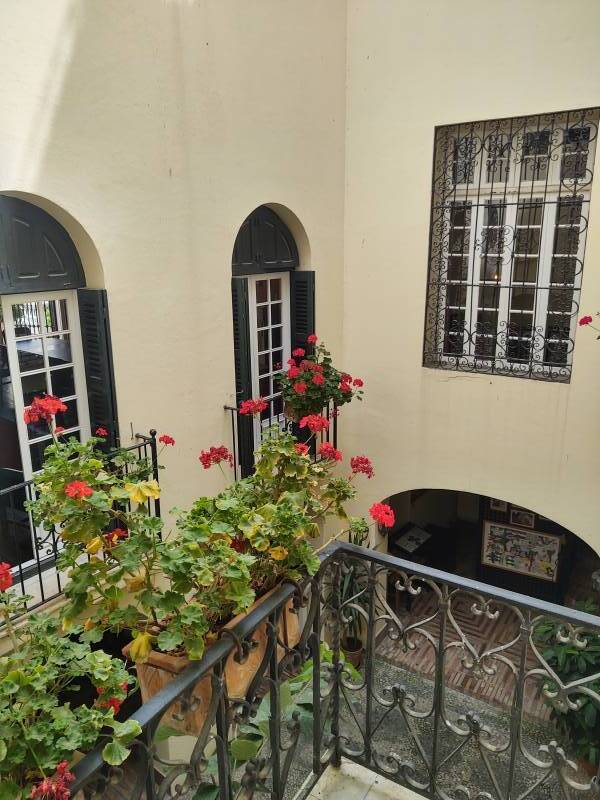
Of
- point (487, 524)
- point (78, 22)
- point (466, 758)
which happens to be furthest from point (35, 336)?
point (487, 524)

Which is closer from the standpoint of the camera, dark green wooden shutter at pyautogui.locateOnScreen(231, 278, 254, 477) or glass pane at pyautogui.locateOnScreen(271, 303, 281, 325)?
dark green wooden shutter at pyautogui.locateOnScreen(231, 278, 254, 477)

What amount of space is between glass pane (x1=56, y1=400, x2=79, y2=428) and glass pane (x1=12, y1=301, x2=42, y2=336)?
57cm

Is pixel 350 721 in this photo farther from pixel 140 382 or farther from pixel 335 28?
pixel 335 28

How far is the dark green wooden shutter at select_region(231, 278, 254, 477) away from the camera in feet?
17.3

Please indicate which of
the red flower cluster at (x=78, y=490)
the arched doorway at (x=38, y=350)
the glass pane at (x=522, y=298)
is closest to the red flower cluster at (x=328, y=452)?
the red flower cluster at (x=78, y=490)

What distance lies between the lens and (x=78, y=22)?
3.70m

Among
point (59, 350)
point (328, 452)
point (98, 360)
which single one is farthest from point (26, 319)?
point (328, 452)

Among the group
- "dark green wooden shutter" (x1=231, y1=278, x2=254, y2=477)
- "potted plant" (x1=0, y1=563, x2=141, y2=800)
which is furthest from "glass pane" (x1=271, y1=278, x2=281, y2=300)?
"potted plant" (x1=0, y1=563, x2=141, y2=800)

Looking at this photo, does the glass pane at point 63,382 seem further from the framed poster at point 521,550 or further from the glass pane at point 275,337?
the framed poster at point 521,550

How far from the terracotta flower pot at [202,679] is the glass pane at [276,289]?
15.0 ft

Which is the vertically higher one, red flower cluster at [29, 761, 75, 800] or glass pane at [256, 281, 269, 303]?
glass pane at [256, 281, 269, 303]

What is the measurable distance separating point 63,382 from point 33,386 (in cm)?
26

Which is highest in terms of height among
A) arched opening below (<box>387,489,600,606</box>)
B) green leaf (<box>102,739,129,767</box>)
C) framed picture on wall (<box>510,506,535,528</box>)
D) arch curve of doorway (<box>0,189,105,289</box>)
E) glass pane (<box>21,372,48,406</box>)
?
arch curve of doorway (<box>0,189,105,289</box>)

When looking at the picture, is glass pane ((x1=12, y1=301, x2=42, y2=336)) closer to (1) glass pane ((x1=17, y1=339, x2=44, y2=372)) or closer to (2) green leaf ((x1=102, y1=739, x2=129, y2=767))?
(1) glass pane ((x1=17, y1=339, x2=44, y2=372))
